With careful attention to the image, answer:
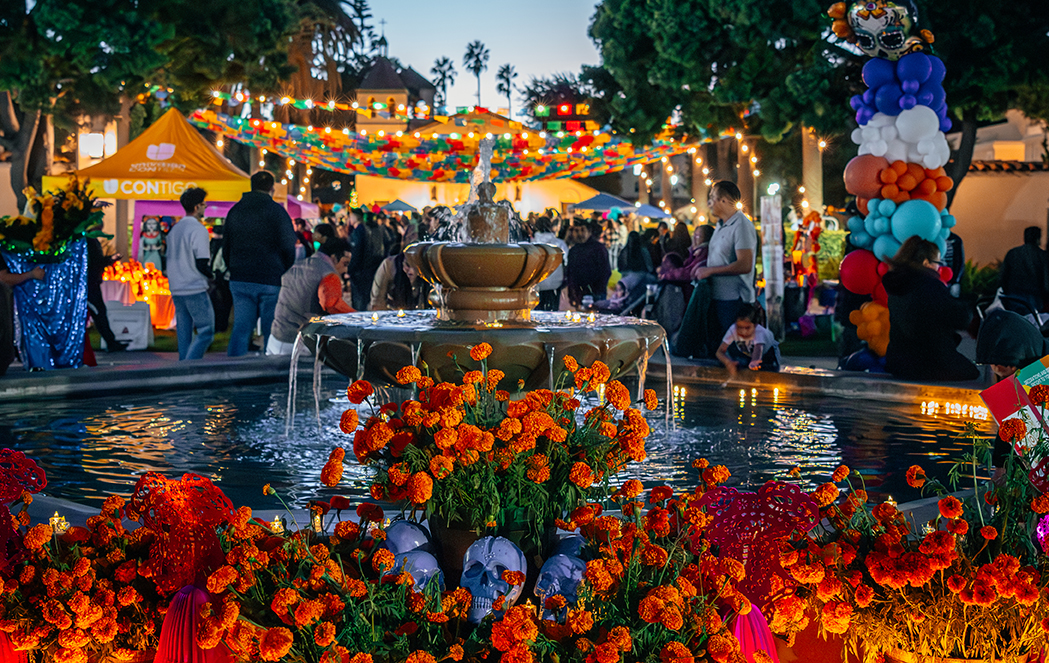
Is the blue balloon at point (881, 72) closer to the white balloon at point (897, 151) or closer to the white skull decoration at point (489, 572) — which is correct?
the white balloon at point (897, 151)

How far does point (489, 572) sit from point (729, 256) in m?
6.81

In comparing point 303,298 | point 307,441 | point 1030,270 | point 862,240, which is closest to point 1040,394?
point 307,441

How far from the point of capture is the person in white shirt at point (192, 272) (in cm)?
962

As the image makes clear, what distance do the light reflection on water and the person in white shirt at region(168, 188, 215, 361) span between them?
5.66 ft

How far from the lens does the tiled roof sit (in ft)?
79.9

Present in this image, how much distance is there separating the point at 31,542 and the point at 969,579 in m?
2.23

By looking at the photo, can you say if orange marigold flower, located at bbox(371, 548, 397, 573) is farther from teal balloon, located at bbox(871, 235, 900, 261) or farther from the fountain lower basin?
teal balloon, located at bbox(871, 235, 900, 261)

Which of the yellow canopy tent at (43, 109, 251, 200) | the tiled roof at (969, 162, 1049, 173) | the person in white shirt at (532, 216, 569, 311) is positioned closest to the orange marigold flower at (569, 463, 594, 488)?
the person in white shirt at (532, 216, 569, 311)

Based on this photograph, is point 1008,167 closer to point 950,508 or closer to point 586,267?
point 586,267

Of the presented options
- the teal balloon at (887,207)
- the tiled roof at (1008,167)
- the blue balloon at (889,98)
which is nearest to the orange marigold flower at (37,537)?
the teal balloon at (887,207)

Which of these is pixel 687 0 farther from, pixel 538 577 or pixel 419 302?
pixel 538 577

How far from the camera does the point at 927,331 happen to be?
7504mm

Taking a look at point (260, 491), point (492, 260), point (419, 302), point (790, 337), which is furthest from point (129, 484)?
point (790, 337)

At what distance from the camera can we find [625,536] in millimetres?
2420
